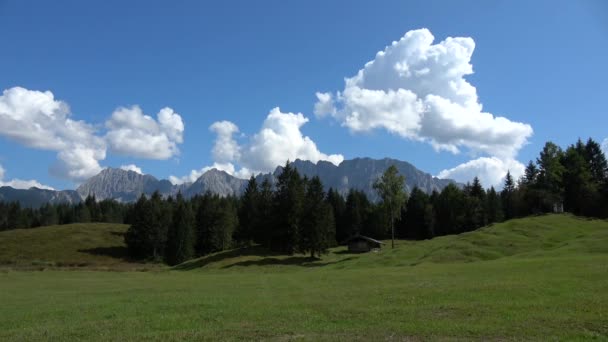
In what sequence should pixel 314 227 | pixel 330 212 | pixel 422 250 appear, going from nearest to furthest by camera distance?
1. pixel 422 250
2. pixel 314 227
3. pixel 330 212

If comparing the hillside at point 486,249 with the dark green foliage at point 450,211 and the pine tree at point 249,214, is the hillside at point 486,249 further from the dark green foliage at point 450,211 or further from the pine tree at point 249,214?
the dark green foliage at point 450,211

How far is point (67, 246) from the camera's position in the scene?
12925 cm

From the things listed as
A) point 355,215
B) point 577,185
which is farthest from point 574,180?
point 355,215

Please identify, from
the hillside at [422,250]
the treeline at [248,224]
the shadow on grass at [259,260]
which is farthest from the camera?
the treeline at [248,224]

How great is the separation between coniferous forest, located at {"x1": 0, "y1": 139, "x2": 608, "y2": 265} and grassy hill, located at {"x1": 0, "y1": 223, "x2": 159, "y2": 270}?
349 inches

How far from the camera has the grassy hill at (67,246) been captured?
116m

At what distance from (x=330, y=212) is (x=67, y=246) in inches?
3031

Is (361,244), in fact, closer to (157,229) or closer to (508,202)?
(157,229)

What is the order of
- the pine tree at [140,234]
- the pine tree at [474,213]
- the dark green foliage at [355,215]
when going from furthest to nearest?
the dark green foliage at [355,215] < the pine tree at [474,213] < the pine tree at [140,234]

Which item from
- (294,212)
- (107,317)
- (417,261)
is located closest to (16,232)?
(294,212)

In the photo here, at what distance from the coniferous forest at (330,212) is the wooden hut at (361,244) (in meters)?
5.59

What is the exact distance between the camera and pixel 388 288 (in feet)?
98.9

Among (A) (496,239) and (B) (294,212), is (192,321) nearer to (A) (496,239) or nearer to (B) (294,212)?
(A) (496,239)

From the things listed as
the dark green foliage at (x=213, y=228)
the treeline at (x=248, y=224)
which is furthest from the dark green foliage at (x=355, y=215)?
the dark green foliage at (x=213, y=228)
